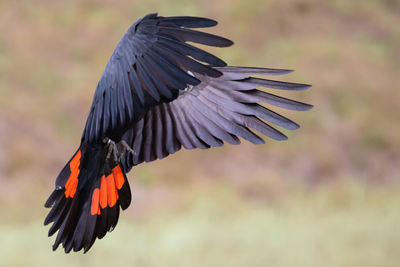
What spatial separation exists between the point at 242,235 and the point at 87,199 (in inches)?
188

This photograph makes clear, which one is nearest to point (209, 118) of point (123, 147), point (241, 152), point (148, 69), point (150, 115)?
point (150, 115)

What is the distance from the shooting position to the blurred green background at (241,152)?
320 inches

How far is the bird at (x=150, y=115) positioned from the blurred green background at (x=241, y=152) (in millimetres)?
3381

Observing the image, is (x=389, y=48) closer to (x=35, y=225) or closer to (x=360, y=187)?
(x=360, y=187)

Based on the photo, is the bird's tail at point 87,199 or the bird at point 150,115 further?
the bird's tail at point 87,199

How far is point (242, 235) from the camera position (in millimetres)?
8617

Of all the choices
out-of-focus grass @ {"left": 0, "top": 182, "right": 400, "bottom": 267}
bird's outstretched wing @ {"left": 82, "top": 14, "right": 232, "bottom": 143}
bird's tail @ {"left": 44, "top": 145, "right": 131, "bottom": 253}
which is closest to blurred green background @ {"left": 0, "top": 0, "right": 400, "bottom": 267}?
out-of-focus grass @ {"left": 0, "top": 182, "right": 400, "bottom": 267}

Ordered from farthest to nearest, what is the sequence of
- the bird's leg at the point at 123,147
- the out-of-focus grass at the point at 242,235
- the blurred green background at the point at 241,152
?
the blurred green background at the point at 241,152 < the out-of-focus grass at the point at 242,235 < the bird's leg at the point at 123,147

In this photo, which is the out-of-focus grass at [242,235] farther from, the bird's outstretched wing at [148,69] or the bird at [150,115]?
the bird's outstretched wing at [148,69]

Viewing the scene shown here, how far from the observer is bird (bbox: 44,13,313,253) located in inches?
142

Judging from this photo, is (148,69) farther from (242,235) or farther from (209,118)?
(242,235)

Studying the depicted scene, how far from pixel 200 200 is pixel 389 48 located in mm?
6527

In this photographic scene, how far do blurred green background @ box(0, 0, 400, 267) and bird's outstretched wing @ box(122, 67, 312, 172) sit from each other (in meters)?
3.33

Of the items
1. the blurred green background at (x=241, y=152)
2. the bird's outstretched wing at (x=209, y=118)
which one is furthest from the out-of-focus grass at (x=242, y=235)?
the bird's outstretched wing at (x=209, y=118)
